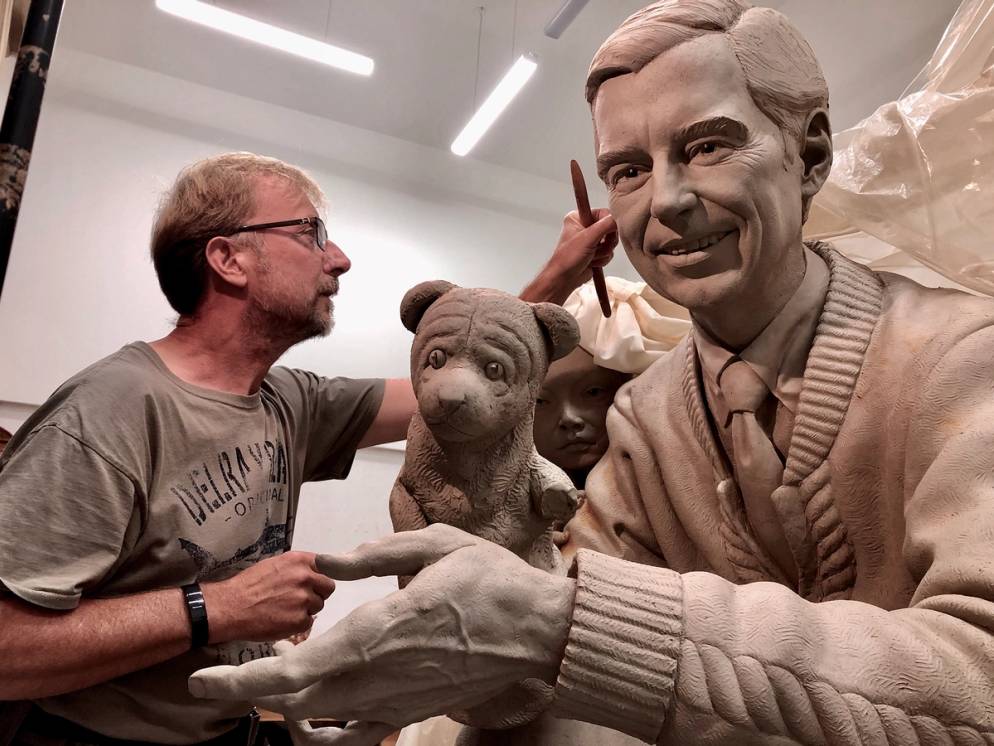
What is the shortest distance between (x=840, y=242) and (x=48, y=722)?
189 centimetres

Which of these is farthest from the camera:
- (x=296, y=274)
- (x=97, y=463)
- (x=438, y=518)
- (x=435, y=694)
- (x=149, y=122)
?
(x=149, y=122)

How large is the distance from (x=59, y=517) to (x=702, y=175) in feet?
3.79

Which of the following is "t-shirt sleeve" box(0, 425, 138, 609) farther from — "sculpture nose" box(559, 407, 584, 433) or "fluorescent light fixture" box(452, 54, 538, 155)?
"fluorescent light fixture" box(452, 54, 538, 155)

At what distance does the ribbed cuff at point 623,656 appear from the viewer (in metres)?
0.80

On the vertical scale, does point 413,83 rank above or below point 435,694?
above

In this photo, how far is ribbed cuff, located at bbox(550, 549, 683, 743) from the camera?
80cm

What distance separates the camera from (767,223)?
3.73ft

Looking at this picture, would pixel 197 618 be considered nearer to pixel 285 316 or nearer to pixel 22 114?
pixel 285 316

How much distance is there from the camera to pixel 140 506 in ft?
4.65

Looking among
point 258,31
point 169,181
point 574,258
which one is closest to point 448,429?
point 574,258

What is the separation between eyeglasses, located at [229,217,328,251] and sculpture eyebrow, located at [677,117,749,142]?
103 centimetres

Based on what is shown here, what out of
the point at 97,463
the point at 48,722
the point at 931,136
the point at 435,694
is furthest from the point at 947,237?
the point at 48,722

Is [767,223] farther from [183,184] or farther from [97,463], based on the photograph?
[183,184]

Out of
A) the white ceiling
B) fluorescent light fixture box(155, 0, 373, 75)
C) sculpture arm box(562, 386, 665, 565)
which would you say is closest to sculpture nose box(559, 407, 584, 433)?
sculpture arm box(562, 386, 665, 565)
